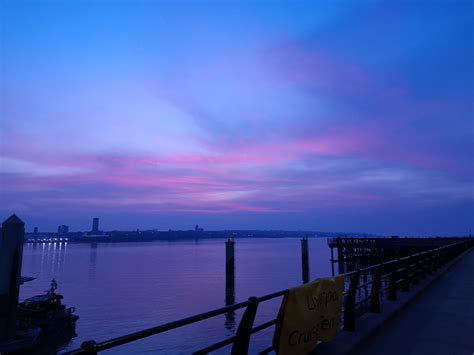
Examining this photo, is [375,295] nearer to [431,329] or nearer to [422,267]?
[431,329]

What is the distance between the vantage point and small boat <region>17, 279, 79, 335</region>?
26.3 metres

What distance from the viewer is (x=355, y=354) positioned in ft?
21.4

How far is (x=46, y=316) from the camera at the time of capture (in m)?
27.1

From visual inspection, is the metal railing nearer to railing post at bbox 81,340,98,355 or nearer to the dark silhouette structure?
railing post at bbox 81,340,98,355

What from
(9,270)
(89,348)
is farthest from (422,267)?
(89,348)

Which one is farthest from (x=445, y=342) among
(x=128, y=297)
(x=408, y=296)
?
(x=128, y=297)

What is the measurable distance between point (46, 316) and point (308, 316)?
27.0m

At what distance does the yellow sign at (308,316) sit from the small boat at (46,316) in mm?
24640

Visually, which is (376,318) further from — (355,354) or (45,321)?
(45,321)

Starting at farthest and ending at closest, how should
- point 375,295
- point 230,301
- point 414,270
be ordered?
point 230,301 → point 414,270 → point 375,295

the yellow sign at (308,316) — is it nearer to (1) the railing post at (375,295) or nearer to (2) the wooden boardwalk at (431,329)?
(2) the wooden boardwalk at (431,329)

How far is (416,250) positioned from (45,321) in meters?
47.6

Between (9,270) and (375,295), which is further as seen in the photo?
(9,270)

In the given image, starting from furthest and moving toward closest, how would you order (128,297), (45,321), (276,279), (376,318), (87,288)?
(276,279) < (87,288) < (128,297) < (45,321) < (376,318)
